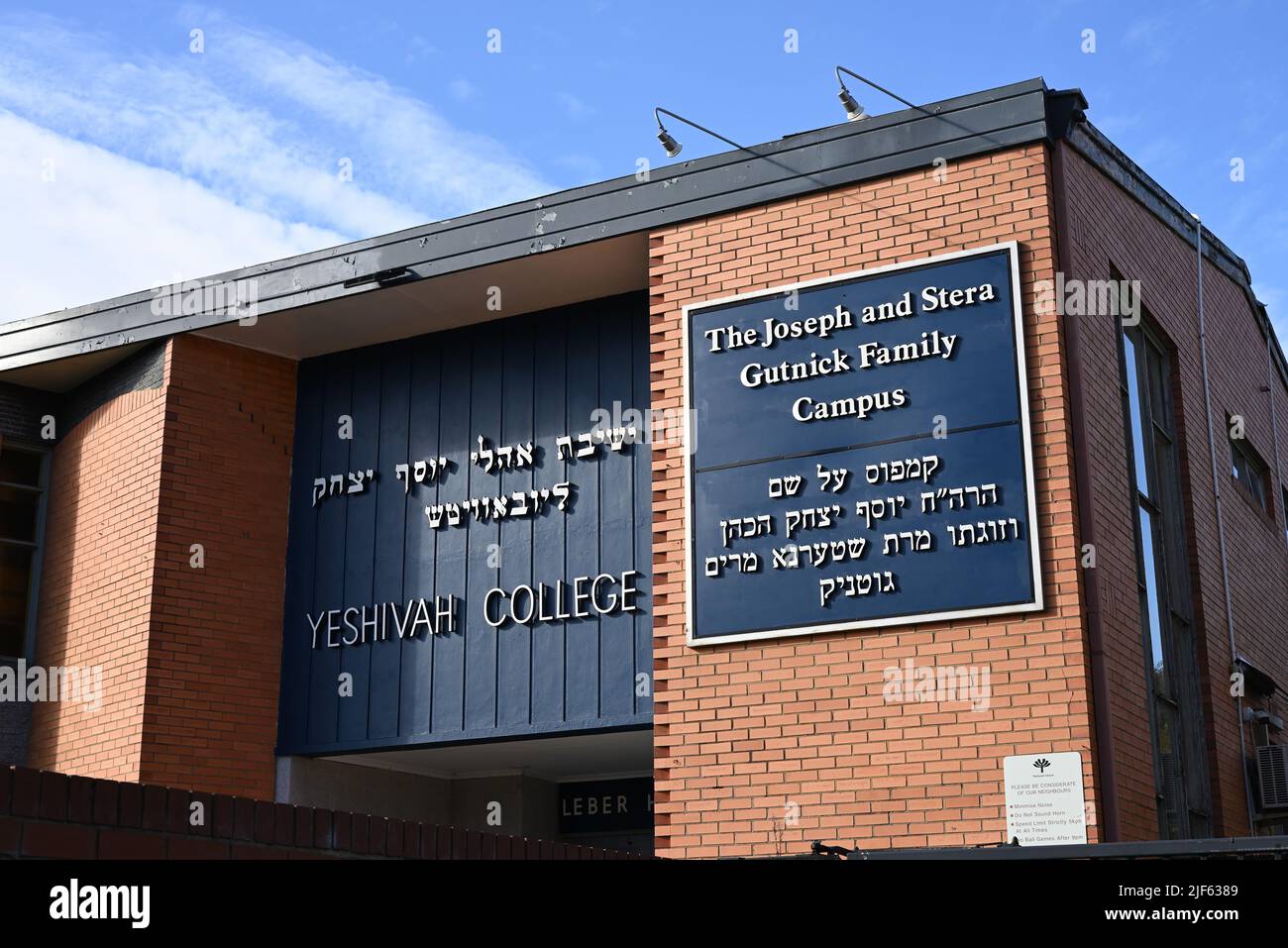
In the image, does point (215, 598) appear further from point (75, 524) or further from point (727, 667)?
point (727, 667)

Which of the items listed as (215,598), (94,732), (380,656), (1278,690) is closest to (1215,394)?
(1278,690)

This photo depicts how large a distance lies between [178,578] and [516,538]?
9.84 ft

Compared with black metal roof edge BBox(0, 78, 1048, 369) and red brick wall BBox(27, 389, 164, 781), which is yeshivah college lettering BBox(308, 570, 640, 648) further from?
black metal roof edge BBox(0, 78, 1048, 369)

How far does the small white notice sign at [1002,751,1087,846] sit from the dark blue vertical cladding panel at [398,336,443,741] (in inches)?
207

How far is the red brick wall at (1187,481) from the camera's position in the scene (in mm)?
9914

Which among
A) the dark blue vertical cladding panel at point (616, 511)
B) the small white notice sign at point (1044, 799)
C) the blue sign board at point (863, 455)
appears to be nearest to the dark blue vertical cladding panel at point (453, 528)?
the dark blue vertical cladding panel at point (616, 511)

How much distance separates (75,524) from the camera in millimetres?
14172

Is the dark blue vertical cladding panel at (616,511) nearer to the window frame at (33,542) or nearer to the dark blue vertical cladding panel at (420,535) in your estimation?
the dark blue vertical cladding panel at (420,535)

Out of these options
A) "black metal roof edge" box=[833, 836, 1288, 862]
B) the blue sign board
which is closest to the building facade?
the blue sign board

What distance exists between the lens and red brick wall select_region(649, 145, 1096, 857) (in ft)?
30.7

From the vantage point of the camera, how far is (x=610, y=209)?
38.3 ft

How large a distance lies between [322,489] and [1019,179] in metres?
6.79

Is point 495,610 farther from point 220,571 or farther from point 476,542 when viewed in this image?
point 220,571

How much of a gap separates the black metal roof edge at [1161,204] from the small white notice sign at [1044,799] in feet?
13.8
